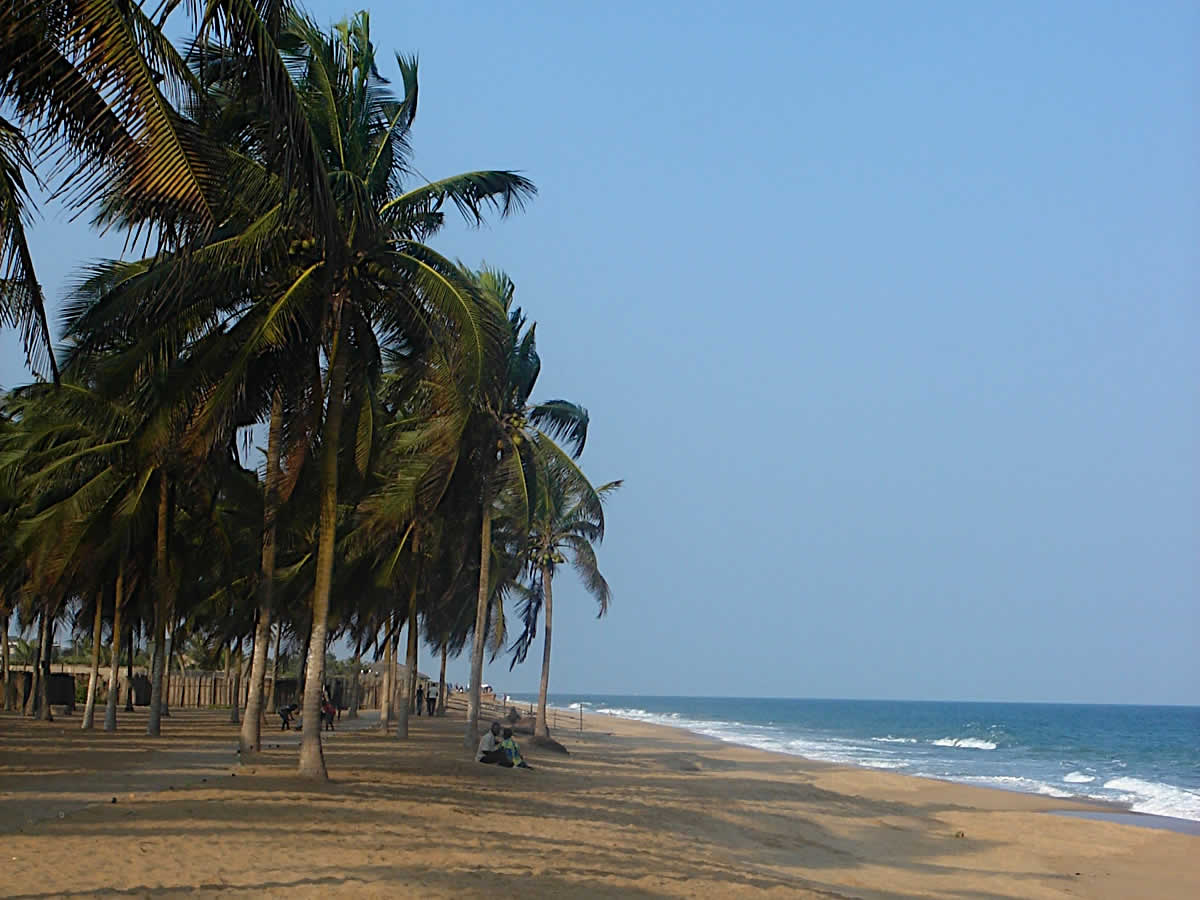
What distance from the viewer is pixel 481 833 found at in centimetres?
1223

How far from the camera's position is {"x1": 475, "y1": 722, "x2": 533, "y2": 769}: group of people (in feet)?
68.4

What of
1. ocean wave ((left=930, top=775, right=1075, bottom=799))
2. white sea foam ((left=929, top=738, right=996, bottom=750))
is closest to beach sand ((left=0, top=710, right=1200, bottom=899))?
ocean wave ((left=930, top=775, right=1075, bottom=799))

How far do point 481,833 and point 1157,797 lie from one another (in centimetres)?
2918

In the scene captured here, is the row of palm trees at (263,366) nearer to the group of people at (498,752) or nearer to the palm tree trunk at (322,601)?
the palm tree trunk at (322,601)

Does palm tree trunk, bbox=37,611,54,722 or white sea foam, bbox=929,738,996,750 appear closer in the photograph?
palm tree trunk, bbox=37,611,54,722

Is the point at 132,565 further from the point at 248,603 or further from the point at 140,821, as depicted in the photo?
the point at 140,821

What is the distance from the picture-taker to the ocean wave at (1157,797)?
99.2 ft

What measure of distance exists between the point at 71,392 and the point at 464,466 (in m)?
7.23

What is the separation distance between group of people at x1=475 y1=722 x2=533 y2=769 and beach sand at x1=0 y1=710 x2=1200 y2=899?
1.02 feet

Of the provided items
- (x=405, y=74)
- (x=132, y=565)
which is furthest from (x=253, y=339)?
(x=132, y=565)

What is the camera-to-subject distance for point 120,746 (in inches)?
825

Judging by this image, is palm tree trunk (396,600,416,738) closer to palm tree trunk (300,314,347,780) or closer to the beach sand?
the beach sand

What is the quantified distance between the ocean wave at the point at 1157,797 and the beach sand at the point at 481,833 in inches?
214

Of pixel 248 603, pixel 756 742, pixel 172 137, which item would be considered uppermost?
pixel 172 137
